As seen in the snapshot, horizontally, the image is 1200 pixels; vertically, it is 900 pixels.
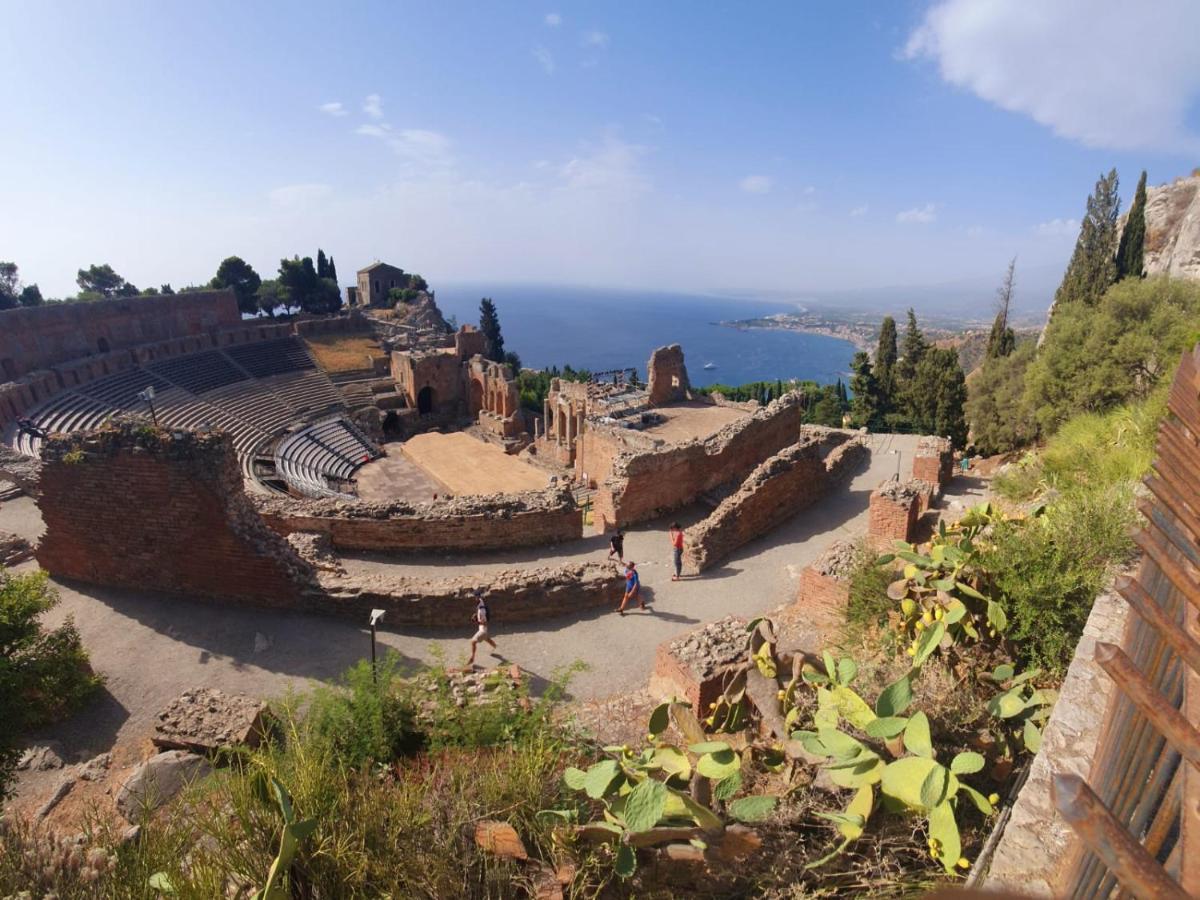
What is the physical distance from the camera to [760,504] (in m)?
12.9

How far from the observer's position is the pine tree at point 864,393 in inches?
1414

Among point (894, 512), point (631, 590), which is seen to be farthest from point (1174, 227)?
point (631, 590)

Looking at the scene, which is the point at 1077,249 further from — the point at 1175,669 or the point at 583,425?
the point at 1175,669

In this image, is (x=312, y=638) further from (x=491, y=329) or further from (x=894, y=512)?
(x=491, y=329)

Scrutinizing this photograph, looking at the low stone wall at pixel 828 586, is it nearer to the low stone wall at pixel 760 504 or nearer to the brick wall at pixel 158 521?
the low stone wall at pixel 760 504

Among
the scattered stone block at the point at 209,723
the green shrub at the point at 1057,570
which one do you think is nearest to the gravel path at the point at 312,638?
the scattered stone block at the point at 209,723

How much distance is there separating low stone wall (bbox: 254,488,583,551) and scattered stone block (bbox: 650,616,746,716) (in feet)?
18.0

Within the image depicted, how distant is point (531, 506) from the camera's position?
12.7 metres

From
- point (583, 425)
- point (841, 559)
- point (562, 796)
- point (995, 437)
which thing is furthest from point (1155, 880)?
point (995, 437)

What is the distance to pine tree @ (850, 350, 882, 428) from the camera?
3591 cm

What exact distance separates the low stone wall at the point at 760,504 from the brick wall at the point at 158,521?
23.0 ft

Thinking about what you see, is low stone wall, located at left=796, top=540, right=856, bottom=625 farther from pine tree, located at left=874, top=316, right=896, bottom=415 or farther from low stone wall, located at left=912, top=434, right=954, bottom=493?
pine tree, located at left=874, top=316, right=896, bottom=415

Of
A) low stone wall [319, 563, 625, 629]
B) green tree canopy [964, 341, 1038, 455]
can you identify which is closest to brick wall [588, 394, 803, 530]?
low stone wall [319, 563, 625, 629]

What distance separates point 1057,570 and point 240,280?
70.4 meters
